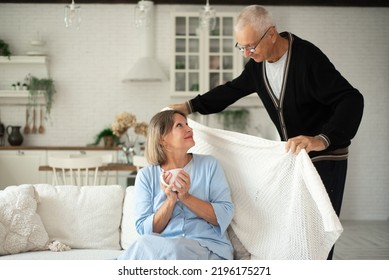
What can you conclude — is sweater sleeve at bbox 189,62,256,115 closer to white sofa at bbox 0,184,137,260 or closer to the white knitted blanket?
the white knitted blanket

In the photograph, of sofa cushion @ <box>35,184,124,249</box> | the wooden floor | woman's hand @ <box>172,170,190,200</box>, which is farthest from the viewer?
the wooden floor

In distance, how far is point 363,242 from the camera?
636 cm

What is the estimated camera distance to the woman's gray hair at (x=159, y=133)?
2633 millimetres

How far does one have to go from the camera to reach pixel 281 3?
8086mm

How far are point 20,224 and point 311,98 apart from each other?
155cm

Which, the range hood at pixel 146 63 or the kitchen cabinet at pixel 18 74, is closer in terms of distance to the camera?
the range hood at pixel 146 63

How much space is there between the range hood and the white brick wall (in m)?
0.10

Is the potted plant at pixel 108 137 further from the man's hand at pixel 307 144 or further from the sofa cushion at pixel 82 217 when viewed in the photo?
the man's hand at pixel 307 144

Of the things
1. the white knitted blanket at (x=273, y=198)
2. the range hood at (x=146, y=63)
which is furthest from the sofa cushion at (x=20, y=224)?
the range hood at (x=146, y=63)

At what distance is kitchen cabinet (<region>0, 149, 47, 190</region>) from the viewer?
7.31m

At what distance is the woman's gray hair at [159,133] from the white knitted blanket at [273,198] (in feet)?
1.00

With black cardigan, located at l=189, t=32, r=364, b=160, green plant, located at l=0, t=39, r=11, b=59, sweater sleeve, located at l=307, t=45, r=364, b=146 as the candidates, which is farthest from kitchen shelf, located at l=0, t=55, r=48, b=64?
sweater sleeve, located at l=307, t=45, r=364, b=146

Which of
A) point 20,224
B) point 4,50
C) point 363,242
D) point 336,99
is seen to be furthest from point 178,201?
point 4,50
